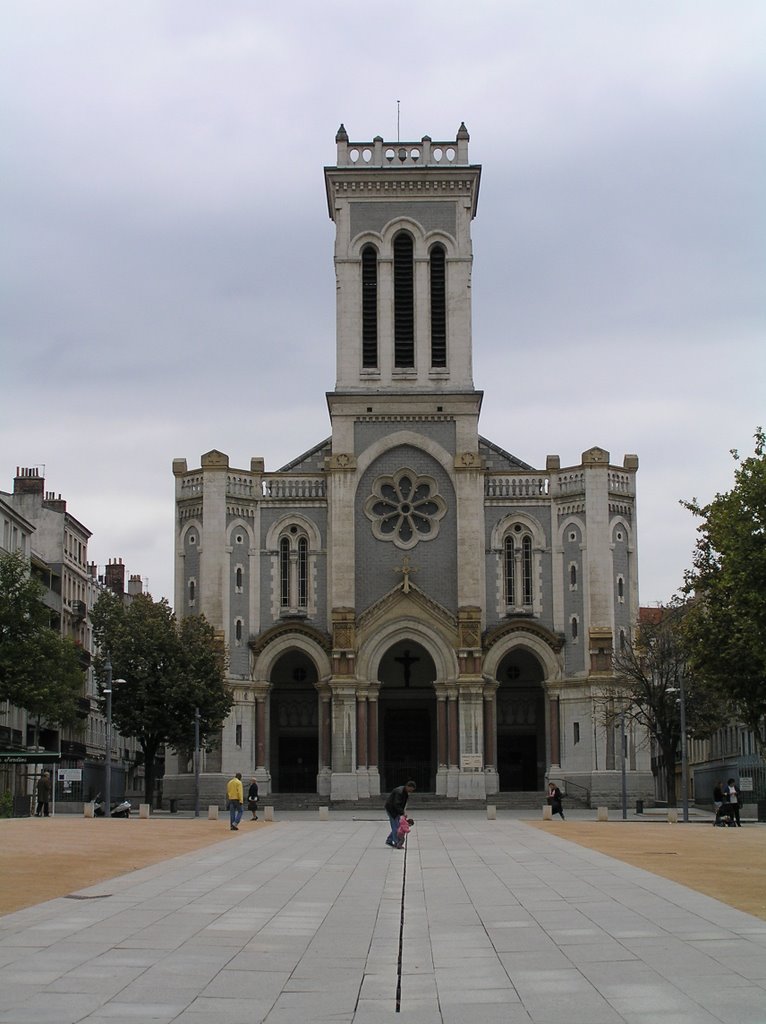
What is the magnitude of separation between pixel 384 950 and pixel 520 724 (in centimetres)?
5944

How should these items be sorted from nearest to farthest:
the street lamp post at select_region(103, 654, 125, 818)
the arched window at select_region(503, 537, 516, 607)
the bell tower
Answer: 1. the street lamp post at select_region(103, 654, 125, 818)
2. the arched window at select_region(503, 537, 516, 607)
3. the bell tower

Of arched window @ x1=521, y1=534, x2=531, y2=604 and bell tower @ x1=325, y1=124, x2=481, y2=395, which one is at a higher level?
bell tower @ x1=325, y1=124, x2=481, y2=395

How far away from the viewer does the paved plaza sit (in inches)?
521

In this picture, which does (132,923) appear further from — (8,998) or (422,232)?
(422,232)

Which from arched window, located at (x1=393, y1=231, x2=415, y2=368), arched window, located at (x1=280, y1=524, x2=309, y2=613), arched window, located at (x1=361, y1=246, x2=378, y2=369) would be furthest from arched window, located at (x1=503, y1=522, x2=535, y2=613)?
arched window, located at (x1=361, y1=246, x2=378, y2=369)

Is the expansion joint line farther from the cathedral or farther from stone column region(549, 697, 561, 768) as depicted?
stone column region(549, 697, 561, 768)

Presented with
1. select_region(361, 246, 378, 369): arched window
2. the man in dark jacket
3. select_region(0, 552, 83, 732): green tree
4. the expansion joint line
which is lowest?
the expansion joint line

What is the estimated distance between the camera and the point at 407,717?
253 ft

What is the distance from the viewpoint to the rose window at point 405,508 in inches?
2940

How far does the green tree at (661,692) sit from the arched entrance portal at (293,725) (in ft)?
50.0

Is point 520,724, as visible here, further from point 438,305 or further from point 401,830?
point 401,830

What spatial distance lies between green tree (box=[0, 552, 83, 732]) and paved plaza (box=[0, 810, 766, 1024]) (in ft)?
106

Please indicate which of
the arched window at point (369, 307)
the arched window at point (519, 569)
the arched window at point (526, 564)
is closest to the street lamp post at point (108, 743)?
the arched window at point (519, 569)

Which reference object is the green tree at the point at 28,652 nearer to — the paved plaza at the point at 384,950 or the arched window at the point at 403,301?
the arched window at the point at 403,301
